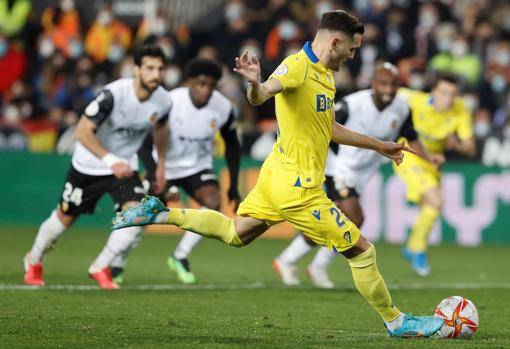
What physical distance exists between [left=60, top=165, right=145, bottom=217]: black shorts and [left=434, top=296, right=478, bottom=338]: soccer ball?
13.7 ft

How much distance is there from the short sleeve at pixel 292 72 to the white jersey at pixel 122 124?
3.82m

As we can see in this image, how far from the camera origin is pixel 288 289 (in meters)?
13.9

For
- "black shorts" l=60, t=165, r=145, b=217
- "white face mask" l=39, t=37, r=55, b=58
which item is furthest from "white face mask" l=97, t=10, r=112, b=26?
"black shorts" l=60, t=165, r=145, b=217

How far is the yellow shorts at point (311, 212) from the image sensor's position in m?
9.41

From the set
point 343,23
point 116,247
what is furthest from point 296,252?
point 343,23

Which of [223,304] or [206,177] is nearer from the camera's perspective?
[223,304]

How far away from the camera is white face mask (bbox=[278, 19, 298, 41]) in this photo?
25812mm

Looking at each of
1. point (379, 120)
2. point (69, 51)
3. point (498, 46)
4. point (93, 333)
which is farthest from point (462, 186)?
point (93, 333)

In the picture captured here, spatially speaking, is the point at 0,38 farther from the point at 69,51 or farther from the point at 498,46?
the point at 498,46

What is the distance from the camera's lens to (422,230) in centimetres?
1731

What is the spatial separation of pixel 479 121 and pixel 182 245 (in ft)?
35.6

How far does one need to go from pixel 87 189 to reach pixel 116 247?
2.51 feet

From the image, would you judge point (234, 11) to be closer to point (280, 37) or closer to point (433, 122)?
point (280, 37)

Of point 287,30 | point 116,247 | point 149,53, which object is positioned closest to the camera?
point 149,53
